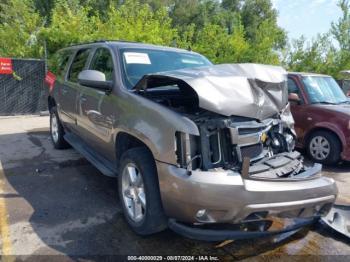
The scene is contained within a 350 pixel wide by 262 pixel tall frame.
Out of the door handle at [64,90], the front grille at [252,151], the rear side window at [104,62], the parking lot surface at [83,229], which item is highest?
the rear side window at [104,62]

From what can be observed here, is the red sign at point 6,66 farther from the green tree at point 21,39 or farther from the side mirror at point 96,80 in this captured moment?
the side mirror at point 96,80

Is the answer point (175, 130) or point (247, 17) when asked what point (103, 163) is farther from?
point (247, 17)

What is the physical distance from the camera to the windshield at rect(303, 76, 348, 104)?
679 centimetres

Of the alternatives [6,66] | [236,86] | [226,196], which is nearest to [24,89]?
[6,66]

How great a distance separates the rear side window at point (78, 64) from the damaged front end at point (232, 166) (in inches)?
82.5

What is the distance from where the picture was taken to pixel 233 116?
10.3ft

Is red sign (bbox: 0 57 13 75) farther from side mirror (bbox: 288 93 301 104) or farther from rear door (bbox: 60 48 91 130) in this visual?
side mirror (bbox: 288 93 301 104)

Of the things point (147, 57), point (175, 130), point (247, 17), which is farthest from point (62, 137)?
point (247, 17)

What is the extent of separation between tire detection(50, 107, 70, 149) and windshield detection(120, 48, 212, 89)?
2.75 m

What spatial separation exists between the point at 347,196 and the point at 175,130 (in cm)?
332

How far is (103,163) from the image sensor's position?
173 inches

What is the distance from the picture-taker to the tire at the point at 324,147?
6.25m

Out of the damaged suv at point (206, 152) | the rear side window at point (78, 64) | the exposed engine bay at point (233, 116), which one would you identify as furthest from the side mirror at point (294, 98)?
the rear side window at point (78, 64)

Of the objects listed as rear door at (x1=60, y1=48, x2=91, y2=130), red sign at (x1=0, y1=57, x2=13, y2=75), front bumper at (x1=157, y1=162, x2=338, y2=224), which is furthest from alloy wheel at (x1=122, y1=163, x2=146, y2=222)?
red sign at (x1=0, y1=57, x2=13, y2=75)
